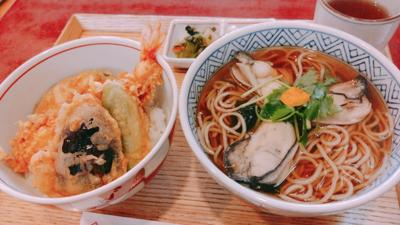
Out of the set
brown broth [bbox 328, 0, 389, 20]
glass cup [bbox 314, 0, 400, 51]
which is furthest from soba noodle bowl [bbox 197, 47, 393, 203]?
brown broth [bbox 328, 0, 389, 20]

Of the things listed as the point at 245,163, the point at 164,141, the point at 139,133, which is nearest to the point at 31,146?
the point at 139,133

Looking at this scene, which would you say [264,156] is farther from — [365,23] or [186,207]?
[365,23]

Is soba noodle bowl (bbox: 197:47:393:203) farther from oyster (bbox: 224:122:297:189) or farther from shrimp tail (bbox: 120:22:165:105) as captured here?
shrimp tail (bbox: 120:22:165:105)

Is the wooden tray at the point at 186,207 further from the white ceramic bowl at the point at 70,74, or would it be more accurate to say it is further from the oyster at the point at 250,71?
the oyster at the point at 250,71

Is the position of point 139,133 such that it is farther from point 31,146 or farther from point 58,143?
point 31,146

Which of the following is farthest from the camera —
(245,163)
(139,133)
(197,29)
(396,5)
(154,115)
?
(197,29)

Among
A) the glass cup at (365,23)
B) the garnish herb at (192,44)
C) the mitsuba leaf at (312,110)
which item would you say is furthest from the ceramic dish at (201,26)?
the mitsuba leaf at (312,110)

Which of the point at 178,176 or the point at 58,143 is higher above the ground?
the point at 58,143
